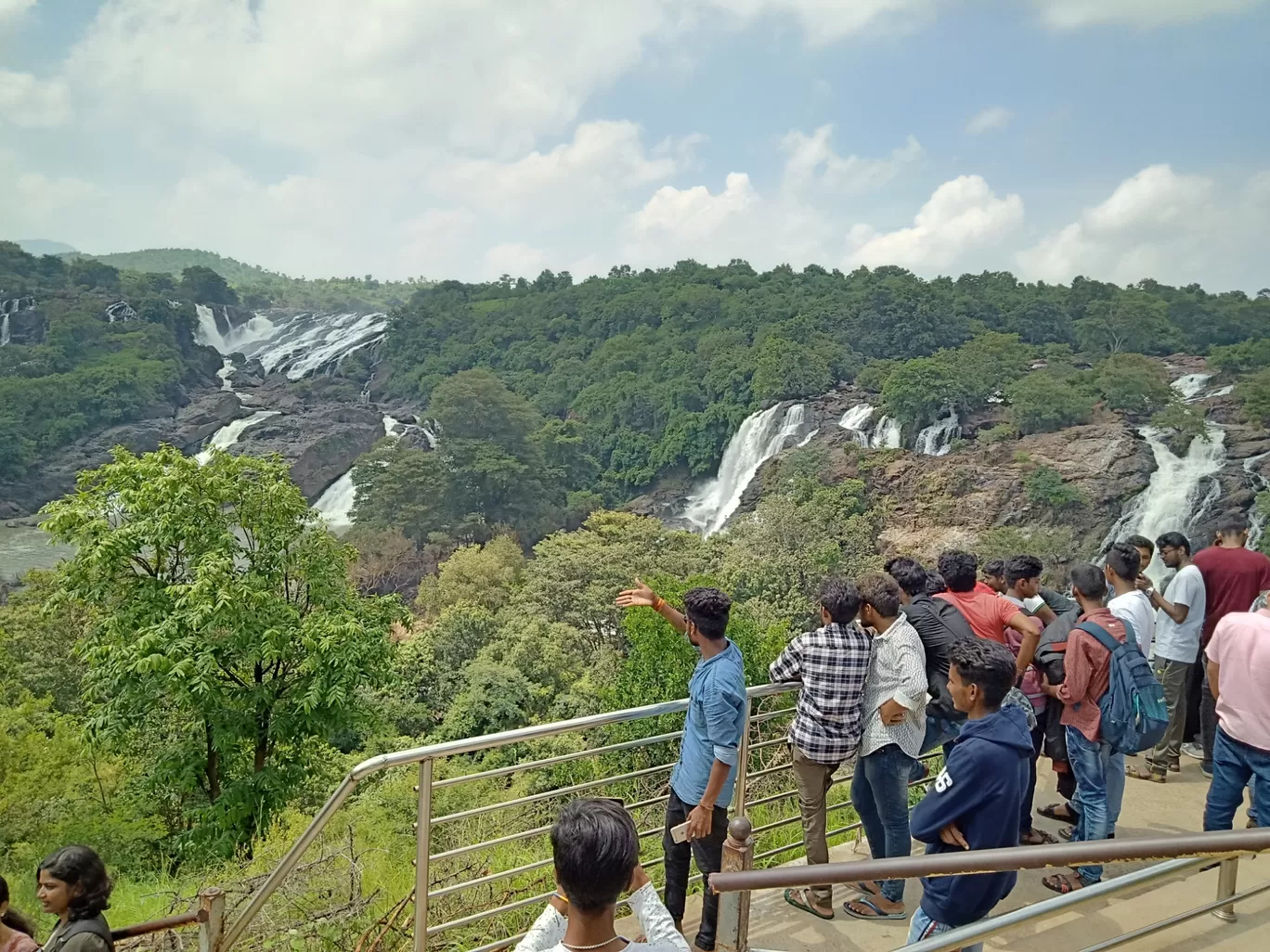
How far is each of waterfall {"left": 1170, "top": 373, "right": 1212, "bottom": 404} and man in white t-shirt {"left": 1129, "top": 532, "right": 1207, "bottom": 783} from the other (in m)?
28.3

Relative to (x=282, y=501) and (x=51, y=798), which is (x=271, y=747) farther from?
(x=282, y=501)

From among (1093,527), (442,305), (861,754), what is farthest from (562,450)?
(861,754)

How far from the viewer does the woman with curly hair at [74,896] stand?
2346mm

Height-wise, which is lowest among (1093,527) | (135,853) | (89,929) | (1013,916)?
(135,853)

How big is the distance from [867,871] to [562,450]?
3910 centimetres

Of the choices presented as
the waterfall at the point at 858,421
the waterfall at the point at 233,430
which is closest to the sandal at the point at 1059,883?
the waterfall at the point at 858,421

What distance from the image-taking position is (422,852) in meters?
2.69

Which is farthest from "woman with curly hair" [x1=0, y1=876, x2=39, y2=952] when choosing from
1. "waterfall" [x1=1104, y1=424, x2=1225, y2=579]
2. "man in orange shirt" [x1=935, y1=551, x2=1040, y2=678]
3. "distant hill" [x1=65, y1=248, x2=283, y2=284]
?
"distant hill" [x1=65, y1=248, x2=283, y2=284]

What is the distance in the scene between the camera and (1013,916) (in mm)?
1694

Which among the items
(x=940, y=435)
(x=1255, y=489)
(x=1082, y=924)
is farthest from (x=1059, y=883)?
(x=940, y=435)

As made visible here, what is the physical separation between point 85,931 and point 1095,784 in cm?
345

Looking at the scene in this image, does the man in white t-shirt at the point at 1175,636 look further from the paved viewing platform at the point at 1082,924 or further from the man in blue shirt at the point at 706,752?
the man in blue shirt at the point at 706,752

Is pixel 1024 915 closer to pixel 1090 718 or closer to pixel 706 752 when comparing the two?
pixel 706 752

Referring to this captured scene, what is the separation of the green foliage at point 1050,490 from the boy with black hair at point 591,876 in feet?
83.2
